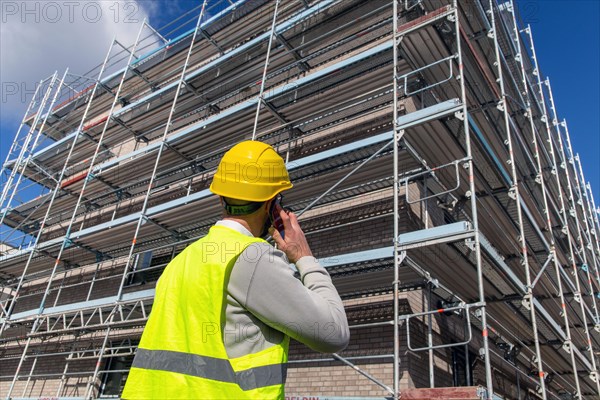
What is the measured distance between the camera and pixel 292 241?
1564mm

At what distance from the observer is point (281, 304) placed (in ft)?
4.23

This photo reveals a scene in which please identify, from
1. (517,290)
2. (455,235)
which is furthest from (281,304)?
(517,290)

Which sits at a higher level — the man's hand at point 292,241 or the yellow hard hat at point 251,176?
the yellow hard hat at point 251,176

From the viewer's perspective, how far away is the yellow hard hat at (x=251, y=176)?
1569 millimetres

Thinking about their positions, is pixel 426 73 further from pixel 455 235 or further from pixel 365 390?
pixel 365 390

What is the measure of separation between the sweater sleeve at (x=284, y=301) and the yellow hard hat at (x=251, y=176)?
0.81 feet

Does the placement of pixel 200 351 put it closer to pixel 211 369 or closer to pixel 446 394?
pixel 211 369

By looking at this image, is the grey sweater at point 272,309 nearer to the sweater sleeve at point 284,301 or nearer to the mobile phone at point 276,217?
the sweater sleeve at point 284,301

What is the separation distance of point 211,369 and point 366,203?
22.4ft

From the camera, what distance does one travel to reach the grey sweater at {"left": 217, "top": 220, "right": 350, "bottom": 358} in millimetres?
1288

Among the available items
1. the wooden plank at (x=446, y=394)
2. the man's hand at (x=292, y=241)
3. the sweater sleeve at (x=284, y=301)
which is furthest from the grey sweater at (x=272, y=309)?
the wooden plank at (x=446, y=394)

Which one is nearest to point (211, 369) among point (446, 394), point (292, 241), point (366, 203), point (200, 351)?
point (200, 351)

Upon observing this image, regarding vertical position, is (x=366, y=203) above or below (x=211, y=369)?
above

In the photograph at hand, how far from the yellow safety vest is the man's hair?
0.50 feet
